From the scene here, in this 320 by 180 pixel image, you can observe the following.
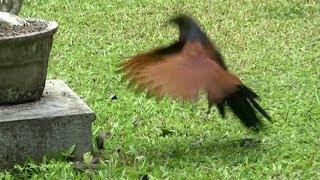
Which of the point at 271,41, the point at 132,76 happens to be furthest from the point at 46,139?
the point at 271,41

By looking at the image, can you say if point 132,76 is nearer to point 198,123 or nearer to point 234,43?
point 198,123

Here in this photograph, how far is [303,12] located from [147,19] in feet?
6.41

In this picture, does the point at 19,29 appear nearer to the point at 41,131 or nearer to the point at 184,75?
the point at 41,131

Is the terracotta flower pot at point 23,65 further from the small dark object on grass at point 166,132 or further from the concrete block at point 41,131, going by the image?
the small dark object on grass at point 166,132

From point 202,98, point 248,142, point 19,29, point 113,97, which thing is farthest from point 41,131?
point 202,98

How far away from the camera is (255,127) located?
4852mm

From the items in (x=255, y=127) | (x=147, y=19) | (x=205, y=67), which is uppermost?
(x=205, y=67)

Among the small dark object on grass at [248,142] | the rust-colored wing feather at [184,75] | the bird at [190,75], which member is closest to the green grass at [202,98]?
the small dark object on grass at [248,142]

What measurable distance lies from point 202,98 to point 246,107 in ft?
3.78

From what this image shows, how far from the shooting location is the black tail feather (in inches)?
183

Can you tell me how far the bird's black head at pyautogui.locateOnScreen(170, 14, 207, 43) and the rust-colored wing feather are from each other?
0.07 metres

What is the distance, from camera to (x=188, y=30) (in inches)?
179

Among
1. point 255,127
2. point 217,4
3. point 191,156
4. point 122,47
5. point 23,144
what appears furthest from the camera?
point 217,4

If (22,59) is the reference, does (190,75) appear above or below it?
above
